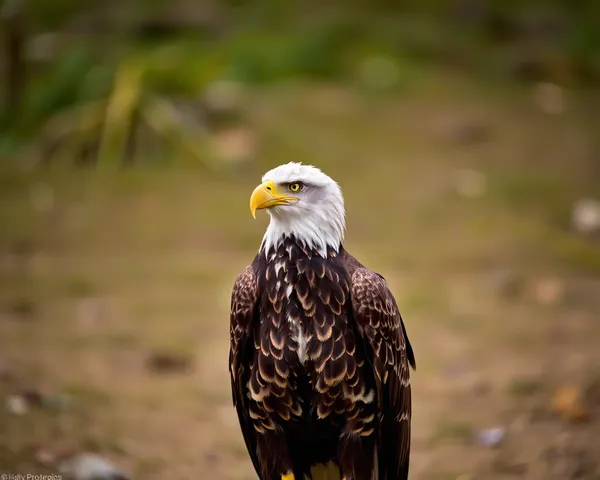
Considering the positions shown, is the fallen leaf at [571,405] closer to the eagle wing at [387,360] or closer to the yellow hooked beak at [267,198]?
the eagle wing at [387,360]

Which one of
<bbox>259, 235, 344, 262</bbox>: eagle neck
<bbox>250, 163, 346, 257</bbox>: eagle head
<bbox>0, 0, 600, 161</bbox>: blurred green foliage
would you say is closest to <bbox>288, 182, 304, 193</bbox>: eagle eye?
<bbox>250, 163, 346, 257</bbox>: eagle head

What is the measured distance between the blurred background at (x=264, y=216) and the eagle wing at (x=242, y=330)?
1.19m

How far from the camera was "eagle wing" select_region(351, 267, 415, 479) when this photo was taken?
4102 mm

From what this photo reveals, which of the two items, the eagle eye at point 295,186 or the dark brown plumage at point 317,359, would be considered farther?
the eagle eye at point 295,186

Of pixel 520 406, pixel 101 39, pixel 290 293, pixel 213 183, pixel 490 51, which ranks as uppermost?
pixel 101 39

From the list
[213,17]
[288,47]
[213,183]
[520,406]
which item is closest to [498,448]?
[520,406]

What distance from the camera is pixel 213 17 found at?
14.7 metres

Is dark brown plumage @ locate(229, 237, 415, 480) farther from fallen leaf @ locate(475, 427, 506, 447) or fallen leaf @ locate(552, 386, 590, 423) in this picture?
fallen leaf @ locate(552, 386, 590, 423)

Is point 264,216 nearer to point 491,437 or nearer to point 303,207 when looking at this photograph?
point 491,437

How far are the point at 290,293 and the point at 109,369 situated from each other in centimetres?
320

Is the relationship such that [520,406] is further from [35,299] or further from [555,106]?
[555,106]

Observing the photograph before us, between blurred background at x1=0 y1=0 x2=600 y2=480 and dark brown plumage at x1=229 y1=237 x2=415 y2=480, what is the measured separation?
4.18 ft

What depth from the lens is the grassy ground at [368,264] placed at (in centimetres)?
580

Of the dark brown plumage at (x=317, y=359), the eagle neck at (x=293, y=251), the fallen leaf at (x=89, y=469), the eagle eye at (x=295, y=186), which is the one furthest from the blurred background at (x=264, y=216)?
the eagle eye at (x=295, y=186)
